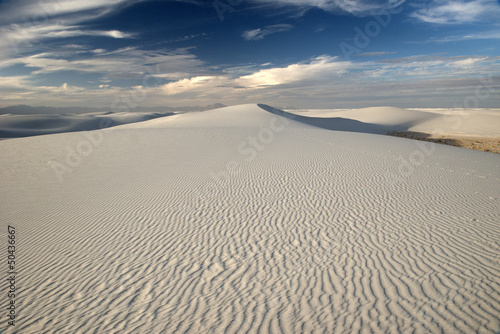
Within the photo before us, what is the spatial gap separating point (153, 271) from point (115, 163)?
10502 millimetres

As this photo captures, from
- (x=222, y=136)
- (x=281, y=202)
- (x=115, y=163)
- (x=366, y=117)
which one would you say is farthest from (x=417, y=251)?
(x=366, y=117)

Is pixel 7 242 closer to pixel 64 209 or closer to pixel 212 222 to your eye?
pixel 64 209

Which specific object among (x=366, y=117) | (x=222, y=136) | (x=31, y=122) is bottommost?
(x=366, y=117)

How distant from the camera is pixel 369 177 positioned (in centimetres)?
1036

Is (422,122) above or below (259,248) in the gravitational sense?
below

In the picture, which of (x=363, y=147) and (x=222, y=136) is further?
(x=222, y=136)

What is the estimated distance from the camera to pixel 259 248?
5426 mm

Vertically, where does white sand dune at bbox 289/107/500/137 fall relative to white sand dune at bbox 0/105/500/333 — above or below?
below

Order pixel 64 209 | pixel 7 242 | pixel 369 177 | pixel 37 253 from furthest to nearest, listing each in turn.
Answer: pixel 369 177 < pixel 64 209 < pixel 7 242 < pixel 37 253

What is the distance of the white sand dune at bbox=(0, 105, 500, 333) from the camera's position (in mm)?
3635

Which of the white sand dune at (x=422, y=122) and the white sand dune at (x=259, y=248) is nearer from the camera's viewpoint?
the white sand dune at (x=259, y=248)

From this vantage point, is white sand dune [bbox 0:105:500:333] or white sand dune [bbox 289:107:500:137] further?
white sand dune [bbox 289:107:500:137]

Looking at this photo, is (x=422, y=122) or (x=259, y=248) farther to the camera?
(x=422, y=122)

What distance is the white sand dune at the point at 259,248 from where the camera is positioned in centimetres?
363
